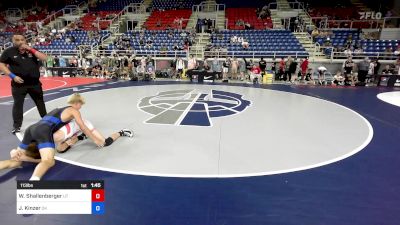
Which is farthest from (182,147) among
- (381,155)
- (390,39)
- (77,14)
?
(77,14)

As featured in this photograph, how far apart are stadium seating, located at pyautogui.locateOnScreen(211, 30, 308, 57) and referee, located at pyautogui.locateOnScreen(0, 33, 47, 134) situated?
546 inches

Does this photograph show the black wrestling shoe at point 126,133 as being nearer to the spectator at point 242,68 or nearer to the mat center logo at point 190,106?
the mat center logo at point 190,106

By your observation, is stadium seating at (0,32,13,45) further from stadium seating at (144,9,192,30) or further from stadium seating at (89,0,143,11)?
stadium seating at (144,9,192,30)

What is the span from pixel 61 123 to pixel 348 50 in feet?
56.4

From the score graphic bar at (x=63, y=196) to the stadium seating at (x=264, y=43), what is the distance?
16.9 meters

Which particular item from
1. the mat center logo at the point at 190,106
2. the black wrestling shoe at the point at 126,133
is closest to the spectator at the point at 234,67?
the mat center logo at the point at 190,106

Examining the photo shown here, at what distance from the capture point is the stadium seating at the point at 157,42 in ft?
63.6

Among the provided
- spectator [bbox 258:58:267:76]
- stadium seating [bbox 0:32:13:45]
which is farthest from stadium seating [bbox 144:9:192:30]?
stadium seating [bbox 0:32:13:45]

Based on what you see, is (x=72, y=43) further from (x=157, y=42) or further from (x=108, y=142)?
(x=108, y=142)

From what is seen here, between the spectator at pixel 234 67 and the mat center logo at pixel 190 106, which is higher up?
the spectator at pixel 234 67

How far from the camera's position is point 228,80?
15.3m

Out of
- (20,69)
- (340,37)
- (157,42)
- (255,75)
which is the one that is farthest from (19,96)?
(340,37)

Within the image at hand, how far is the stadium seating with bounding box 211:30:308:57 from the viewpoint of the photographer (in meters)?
18.2

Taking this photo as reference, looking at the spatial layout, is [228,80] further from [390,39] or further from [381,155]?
[390,39]
